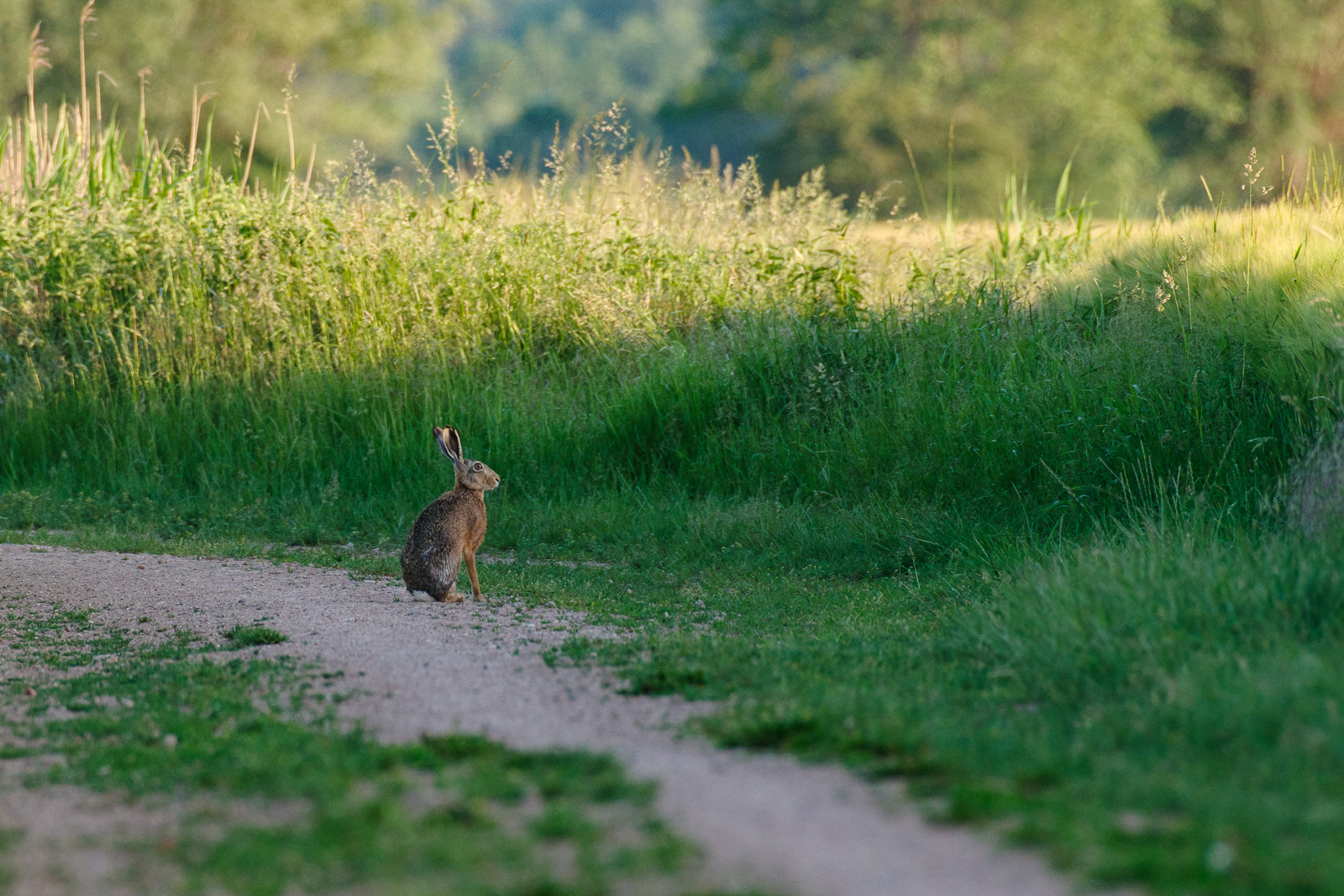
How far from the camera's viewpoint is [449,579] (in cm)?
629

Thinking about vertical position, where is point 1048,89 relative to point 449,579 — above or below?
above

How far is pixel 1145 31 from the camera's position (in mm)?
34188

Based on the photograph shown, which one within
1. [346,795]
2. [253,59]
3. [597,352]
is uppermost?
[253,59]

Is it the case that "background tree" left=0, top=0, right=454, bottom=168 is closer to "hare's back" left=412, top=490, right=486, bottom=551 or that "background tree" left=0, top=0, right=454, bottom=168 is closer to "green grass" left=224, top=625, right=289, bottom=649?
"hare's back" left=412, top=490, right=486, bottom=551

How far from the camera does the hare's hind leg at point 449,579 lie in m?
6.27

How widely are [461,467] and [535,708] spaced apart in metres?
2.53

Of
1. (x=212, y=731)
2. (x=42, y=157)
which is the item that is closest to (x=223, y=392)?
(x=42, y=157)

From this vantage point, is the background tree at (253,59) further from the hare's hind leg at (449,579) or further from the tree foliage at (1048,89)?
the hare's hind leg at (449,579)

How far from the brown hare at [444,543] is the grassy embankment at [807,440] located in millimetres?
452

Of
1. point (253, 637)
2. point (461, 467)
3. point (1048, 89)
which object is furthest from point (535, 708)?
point (1048, 89)

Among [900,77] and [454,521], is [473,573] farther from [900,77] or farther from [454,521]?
[900,77]

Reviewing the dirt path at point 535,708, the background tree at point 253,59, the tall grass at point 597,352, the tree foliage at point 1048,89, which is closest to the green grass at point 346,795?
the dirt path at point 535,708

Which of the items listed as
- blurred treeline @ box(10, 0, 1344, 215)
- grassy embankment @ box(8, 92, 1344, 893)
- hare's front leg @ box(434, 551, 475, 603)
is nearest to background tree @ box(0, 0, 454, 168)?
blurred treeline @ box(10, 0, 1344, 215)

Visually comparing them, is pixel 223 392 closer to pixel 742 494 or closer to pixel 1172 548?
pixel 742 494
